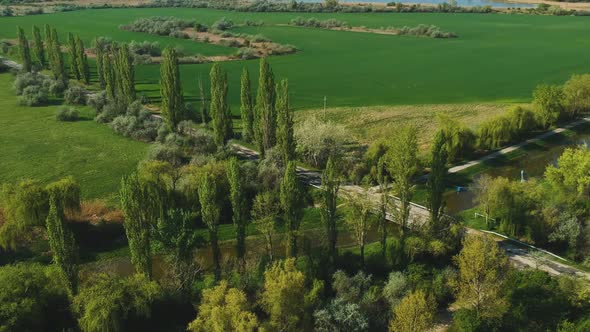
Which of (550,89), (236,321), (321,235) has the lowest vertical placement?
(321,235)

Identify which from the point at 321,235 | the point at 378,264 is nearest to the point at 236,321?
the point at 378,264

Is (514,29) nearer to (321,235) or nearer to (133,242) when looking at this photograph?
(321,235)

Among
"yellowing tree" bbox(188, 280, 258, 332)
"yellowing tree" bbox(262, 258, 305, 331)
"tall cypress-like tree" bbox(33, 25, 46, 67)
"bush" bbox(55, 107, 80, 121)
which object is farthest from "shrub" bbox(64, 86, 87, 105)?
"yellowing tree" bbox(262, 258, 305, 331)

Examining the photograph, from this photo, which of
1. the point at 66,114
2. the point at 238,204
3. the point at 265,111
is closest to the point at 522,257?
the point at 238,204

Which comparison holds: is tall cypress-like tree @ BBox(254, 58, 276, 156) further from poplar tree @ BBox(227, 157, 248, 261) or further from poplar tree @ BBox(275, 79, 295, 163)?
poplar tree @ BBox(227, 157, 248, 261)

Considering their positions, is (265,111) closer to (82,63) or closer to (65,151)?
(65,151)

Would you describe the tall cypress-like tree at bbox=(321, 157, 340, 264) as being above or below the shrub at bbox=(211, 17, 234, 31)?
below
